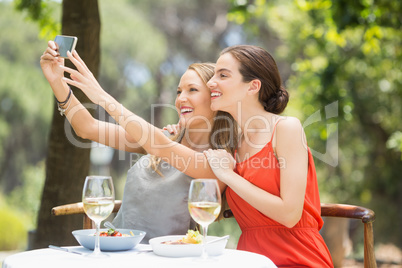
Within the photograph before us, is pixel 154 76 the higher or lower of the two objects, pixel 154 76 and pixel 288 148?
the higher

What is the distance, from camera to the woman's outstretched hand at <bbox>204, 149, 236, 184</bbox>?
2.24 m

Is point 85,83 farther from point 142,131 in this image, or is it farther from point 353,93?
point 353,93

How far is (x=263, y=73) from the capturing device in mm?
2486

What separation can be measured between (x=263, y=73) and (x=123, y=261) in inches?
50.5

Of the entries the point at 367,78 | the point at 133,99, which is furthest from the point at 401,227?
the point at 133,99

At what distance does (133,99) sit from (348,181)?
7399 millimetres

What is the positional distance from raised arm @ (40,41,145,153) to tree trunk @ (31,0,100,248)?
4.00 ft

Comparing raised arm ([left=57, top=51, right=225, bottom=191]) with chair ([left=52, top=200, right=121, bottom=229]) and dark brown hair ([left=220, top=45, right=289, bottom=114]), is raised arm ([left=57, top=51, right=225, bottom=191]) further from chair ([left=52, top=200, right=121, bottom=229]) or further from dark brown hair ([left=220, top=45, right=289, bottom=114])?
chair ([left=52, top=200, right=121, bottom=229])

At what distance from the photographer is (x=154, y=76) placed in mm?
16047

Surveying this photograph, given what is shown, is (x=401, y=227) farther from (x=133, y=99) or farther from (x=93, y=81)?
(x=133, y=99)

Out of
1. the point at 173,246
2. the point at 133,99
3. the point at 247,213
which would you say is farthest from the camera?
the point at 133,99

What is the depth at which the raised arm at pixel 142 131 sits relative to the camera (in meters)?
2.17

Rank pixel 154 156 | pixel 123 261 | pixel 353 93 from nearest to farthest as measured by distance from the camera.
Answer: pixel 123 261, pixel 154 156, pixel 353 93

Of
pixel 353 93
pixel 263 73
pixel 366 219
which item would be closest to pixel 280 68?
pixel 353 93
